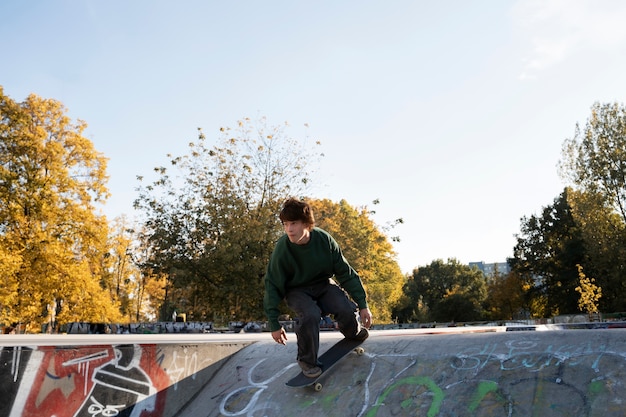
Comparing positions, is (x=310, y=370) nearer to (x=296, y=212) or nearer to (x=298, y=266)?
(x=298, y=266)

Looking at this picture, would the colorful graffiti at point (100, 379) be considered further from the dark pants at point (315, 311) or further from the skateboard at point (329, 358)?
the dark pants at point (315, 311)

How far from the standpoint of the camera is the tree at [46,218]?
62.8ft

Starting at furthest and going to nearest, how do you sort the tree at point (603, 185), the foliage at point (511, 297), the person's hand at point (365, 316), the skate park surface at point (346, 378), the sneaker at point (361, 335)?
the foliage at point (511, 297) → the tree at point (603, 185) → the sneaker at point (361, 335) → the person's hand at point (365, 316) → the skate park surface at point (346, 378)

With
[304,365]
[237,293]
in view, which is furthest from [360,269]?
[304,365]

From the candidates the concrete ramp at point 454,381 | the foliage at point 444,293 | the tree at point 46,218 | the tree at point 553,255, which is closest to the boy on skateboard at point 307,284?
the concrete ramp at point 454,381

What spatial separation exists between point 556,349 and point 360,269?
71.3 ft

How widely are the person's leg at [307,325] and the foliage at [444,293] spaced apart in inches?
2317

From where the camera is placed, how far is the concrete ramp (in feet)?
10.9

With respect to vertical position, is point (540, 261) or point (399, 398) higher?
point (540, 261)

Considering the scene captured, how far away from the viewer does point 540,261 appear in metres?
45.1

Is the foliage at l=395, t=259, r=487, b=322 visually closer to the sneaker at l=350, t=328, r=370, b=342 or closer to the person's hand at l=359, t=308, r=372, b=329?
the sneaker at l=350, t=328, r=370, b=342

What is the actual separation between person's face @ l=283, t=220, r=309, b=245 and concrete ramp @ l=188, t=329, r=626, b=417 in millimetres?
1248

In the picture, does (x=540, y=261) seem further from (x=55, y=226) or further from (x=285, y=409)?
(x=285, y=409)

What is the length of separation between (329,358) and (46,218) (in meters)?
19.2
